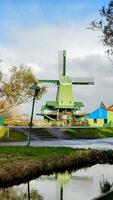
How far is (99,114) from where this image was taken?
104500 mm

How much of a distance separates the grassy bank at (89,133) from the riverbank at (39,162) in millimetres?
32865

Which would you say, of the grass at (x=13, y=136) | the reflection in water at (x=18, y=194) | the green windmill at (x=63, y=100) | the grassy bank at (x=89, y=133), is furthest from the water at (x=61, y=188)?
the green windmill at (x=63, y=100)

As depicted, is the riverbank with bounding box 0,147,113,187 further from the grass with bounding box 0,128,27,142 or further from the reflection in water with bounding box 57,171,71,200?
the grass with bounding box 0,128,27,142

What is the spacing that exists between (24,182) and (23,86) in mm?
52875

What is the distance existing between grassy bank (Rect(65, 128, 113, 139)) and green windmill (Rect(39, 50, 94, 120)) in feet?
84.6

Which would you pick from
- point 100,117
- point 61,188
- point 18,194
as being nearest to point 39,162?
point 61,188

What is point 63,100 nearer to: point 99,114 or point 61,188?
point 99,114

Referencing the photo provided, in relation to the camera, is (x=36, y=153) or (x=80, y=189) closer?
(x=80, y=189)

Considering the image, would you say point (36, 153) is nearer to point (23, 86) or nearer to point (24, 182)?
point (24, 182)

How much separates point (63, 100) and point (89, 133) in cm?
3761

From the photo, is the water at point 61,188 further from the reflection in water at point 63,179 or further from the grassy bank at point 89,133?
the grassy bank at point 89,133

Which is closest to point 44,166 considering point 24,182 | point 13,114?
point 24,182

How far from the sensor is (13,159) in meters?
25.3

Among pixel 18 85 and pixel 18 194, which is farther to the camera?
pixel 18 85
